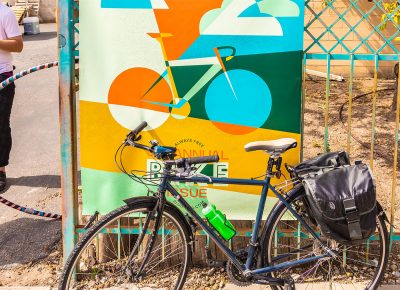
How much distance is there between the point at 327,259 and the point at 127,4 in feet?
6.87

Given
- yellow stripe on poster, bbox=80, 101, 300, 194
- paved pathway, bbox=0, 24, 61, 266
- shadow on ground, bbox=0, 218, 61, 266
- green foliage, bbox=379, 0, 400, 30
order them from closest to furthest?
yellow stripe on poster, bbox=80, 101, 300, 194, green foliage, bbox=379, 0, 400, 30, shadow on ground, bbox=0, 218, 61, 266, paved pathway, bbox=0, 24, 61, 266

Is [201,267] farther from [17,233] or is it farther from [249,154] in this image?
[17,233]

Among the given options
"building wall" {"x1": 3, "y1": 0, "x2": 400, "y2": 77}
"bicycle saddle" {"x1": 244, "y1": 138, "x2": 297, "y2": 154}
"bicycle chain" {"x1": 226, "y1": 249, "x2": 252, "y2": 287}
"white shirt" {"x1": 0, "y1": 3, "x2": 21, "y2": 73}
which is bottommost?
"bicycle chain" {"x1": 226, "y1": 249, "x2": 252, "y2": 287}

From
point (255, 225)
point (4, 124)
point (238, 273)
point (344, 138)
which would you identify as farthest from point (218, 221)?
point (344, 138)

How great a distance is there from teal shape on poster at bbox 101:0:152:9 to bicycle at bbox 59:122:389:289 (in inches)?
31.9

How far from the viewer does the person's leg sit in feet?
20.7

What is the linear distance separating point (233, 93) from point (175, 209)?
0.89 metres

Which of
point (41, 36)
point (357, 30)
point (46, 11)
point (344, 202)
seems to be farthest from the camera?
point (46, 11)

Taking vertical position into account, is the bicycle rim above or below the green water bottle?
below

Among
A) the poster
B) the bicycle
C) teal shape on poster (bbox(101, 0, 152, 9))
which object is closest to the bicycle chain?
the bicycle

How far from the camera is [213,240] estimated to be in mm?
3930

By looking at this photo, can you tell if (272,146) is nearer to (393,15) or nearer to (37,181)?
(393,15)

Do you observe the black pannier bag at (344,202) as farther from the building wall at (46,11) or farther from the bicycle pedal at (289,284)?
the building wall at (46,11)

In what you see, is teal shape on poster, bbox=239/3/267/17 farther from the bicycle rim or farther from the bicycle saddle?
the bicycle rim
